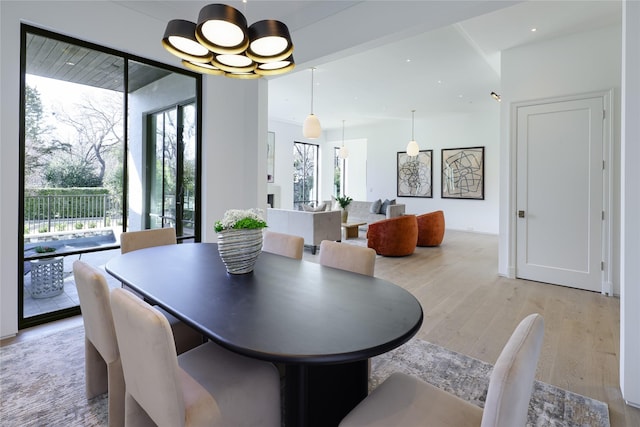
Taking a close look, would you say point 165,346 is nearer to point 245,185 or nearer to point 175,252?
point 175,252

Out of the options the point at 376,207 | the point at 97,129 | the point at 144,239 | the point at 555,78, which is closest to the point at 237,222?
the point at 144,239

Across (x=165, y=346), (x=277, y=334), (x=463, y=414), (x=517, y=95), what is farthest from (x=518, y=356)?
(x=517, y=95)

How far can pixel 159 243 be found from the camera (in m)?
2.93

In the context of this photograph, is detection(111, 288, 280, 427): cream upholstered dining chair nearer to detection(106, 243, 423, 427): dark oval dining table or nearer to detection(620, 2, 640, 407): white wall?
detection(106, 243, 423, 427): dark oval dining table

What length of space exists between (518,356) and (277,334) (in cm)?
72

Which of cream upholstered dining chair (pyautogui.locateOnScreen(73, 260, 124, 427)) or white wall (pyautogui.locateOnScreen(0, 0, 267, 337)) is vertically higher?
white wall (pyautogui.locateOnScreen(0, 0, 267, 337))

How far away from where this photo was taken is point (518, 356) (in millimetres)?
857

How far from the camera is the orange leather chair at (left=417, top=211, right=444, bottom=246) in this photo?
6.67 meters

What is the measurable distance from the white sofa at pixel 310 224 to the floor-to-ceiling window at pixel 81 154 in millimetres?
2473

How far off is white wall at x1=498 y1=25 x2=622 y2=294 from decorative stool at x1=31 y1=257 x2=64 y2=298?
207 inches

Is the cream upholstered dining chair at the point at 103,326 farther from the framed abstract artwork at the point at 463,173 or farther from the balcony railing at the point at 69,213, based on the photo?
the framed abstract artwork at the point at 463,173

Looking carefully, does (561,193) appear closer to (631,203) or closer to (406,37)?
(631,203)

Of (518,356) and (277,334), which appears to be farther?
(277,334)

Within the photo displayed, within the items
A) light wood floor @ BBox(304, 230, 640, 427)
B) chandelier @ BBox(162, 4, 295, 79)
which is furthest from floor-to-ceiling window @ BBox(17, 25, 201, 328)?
light wood floor @ BBox(304, 230, 640, 427)
